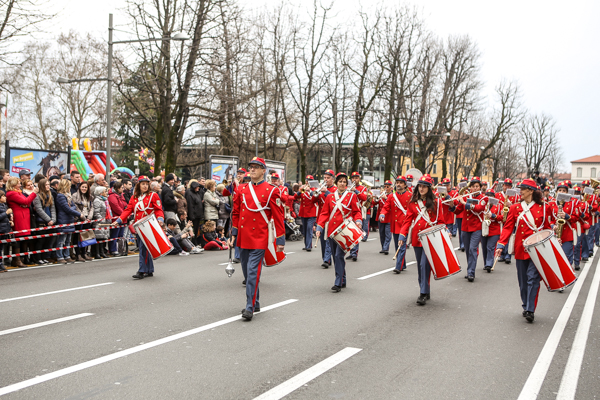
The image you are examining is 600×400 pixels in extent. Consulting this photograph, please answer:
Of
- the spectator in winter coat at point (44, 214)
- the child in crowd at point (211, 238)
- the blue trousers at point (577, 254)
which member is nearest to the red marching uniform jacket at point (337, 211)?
the spectator in winter coat at point (44, 214)

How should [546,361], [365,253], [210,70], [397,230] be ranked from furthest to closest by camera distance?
[210,70]
[365,253]
[397,230]
[546,361]

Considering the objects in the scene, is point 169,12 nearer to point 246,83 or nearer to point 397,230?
point 246,83

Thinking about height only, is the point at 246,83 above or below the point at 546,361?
above

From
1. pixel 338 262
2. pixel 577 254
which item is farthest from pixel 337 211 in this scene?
pixel 577 254

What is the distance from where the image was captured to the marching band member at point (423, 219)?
8391 mm

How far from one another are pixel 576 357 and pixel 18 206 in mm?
10546

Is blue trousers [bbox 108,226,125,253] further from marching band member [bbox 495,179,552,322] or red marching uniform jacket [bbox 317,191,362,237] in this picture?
Result: marching band member [bbox 495,179,552,322]

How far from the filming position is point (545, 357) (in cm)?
571

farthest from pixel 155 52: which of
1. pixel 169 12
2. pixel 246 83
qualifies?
pixel 246 83

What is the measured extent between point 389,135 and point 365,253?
2624cm

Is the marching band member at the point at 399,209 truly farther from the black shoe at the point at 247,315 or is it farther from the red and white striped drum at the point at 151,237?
the black shoe at the point at 247,315

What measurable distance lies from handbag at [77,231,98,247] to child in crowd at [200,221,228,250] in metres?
3.35

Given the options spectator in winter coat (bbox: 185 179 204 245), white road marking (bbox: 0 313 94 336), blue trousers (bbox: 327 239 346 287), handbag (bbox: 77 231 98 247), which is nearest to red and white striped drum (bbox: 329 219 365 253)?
blue trousers (bbox: 327 239 346 287)

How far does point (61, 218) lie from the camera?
40.7 ft
